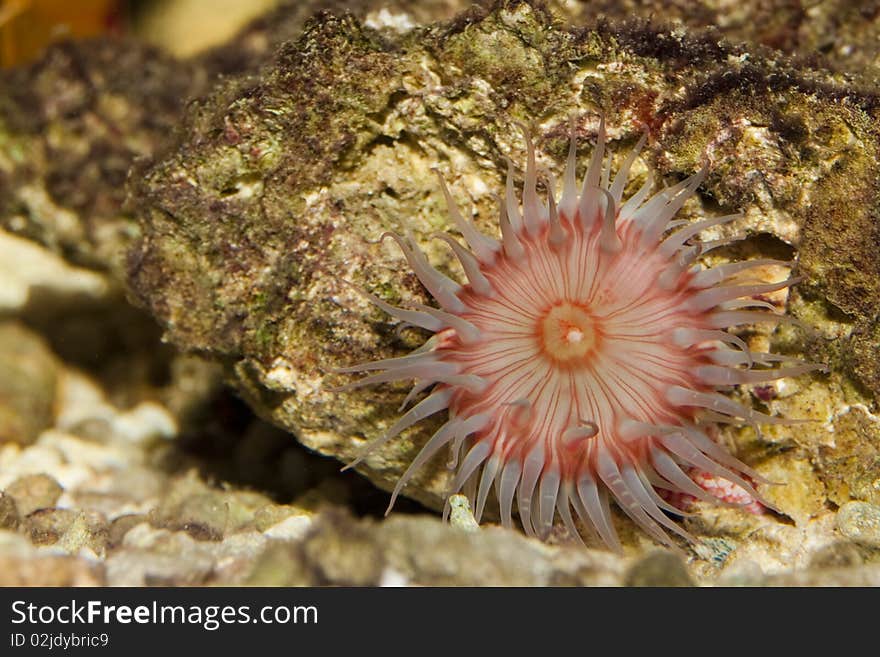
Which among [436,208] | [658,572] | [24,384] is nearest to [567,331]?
[436,208]

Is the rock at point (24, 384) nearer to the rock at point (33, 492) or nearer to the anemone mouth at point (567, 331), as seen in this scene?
the rock at point (33, 492)

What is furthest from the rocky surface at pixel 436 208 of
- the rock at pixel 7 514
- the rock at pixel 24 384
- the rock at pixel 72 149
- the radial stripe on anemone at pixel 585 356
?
the rock at pixel 72 149

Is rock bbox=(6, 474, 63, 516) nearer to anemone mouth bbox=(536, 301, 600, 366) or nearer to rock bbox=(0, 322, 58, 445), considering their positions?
rock bbox=(0, 322, 58, 445)

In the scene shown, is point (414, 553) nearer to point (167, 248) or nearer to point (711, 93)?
point (167, 248)

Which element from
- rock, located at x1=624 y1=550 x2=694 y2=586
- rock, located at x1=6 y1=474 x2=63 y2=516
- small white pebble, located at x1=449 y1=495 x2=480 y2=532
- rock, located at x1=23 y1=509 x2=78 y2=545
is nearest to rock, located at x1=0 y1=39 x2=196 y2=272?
rock, located at x1=6 y1=474 x2=63 y2=516

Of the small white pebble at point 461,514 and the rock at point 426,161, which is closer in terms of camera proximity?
the small white pebble at point 461,514

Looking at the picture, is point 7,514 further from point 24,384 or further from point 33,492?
point 24,384

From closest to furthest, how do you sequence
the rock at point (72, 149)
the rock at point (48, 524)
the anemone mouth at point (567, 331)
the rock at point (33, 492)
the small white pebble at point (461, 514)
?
the small white pebble at point (461, 514) → the anemone mouth at point (567, 331) → the rock at point (48, 524) → the rock at point (33, 492) → the rock at point (72, 149)
